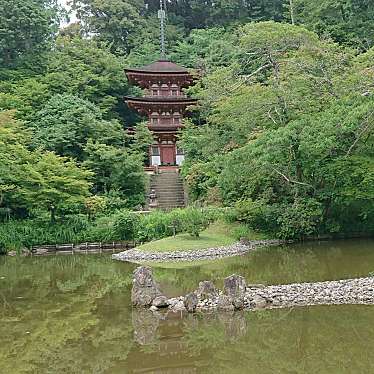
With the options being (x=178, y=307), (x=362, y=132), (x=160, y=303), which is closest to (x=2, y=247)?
(x=160, y=303)

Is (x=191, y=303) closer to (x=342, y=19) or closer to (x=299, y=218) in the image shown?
(x=299, y=218)

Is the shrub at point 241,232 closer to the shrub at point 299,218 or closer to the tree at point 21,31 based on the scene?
the shrub at point 299,218

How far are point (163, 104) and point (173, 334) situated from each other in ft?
89.8

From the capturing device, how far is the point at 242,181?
23.0m

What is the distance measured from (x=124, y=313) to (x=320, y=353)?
14.9 ft

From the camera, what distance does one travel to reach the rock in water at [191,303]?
33.9ft

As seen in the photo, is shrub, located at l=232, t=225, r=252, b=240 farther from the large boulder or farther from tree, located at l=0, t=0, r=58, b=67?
tree, located at l=0, t=0, r=58, b=67

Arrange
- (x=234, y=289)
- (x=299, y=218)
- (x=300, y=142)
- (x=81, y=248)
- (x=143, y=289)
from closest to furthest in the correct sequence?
(x=234, y=289) < (x=143, y=289) < (x=300, y=142) < (x=299, y=218) < (x=81, y=248)

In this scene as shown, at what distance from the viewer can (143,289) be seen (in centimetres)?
1123

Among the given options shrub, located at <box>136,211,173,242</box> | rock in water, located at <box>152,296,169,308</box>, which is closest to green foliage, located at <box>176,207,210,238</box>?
shrub, located at <box>136,211,173,242</box>

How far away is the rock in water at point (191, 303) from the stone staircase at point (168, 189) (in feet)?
56.6

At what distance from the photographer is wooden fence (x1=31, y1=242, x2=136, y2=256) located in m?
22.3

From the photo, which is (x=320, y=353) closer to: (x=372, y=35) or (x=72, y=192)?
(x=72, y=192)

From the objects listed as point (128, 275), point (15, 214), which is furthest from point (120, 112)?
point (128, 275)
